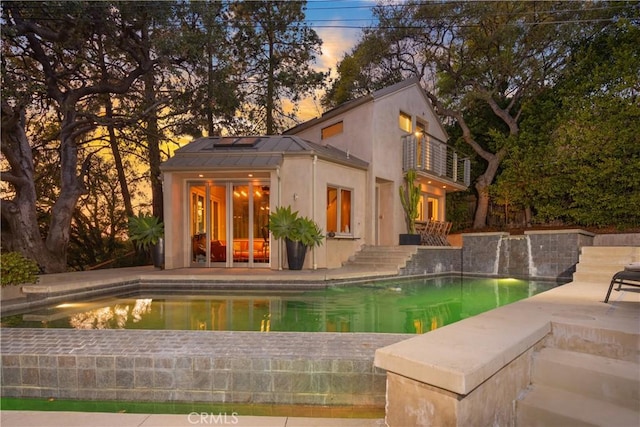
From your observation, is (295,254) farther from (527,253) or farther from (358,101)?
(527,253)

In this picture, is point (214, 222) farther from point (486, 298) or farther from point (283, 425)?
point (283, 425)

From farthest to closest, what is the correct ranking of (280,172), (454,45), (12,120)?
1. (454,45)
2. (280,172)
3. (12,120)

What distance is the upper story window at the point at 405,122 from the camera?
13.9 metres

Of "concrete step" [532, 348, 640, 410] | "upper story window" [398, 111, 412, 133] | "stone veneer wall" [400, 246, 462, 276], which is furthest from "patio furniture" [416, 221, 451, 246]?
"concrete step" [532, 348, 640, 410]

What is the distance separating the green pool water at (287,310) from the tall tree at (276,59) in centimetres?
1186

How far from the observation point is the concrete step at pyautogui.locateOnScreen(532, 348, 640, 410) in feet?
8.32

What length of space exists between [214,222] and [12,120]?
5771mm

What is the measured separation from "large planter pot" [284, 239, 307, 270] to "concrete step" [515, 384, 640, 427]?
7244 mm

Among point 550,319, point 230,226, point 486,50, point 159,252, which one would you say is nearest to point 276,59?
point 486,50

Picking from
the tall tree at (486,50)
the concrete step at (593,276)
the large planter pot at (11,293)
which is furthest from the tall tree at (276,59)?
the concrete step at (593,276)

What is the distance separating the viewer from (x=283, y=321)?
529 centimetres

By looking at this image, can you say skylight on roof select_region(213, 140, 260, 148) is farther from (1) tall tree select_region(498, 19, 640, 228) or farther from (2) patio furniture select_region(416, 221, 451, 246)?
(1) tall tree select_region(498, 19, 640, 228)

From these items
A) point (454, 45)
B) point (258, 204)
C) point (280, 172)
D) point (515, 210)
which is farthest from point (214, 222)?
point (454, 45)

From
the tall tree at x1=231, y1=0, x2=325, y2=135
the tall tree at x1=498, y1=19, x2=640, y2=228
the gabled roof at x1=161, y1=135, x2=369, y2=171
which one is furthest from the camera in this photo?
the tall tree at x1=231, y1=0, x2=325, y2=135
